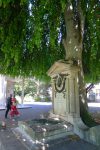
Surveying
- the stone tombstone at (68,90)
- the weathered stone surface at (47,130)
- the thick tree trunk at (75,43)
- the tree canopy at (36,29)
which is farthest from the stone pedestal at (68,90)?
the tree canopy at (36,29)

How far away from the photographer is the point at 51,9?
10.3m

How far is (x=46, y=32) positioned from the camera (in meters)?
13.3

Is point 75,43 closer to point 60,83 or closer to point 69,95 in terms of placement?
point 60,83

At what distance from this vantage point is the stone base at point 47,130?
962cm

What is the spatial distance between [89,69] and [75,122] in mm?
5156

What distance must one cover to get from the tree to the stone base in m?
1.76

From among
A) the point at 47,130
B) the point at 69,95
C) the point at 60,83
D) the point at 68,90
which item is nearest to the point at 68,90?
the point at 68,90

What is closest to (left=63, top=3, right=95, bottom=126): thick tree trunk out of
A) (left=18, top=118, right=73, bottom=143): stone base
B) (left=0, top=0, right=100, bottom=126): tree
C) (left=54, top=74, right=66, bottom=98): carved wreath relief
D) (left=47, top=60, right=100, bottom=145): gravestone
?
(left=0, top=0, right=100, bottom=126): tree

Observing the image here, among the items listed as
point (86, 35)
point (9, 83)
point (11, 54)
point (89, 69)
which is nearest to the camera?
point (11, 54)

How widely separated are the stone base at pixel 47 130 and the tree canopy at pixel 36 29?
10.3ft

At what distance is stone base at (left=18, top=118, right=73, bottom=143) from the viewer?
9617 mm

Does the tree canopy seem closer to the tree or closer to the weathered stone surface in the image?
the tree

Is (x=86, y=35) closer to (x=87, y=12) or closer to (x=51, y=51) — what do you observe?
(x=51, y=51)

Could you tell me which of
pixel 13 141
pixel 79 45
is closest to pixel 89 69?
pixel 79 45
